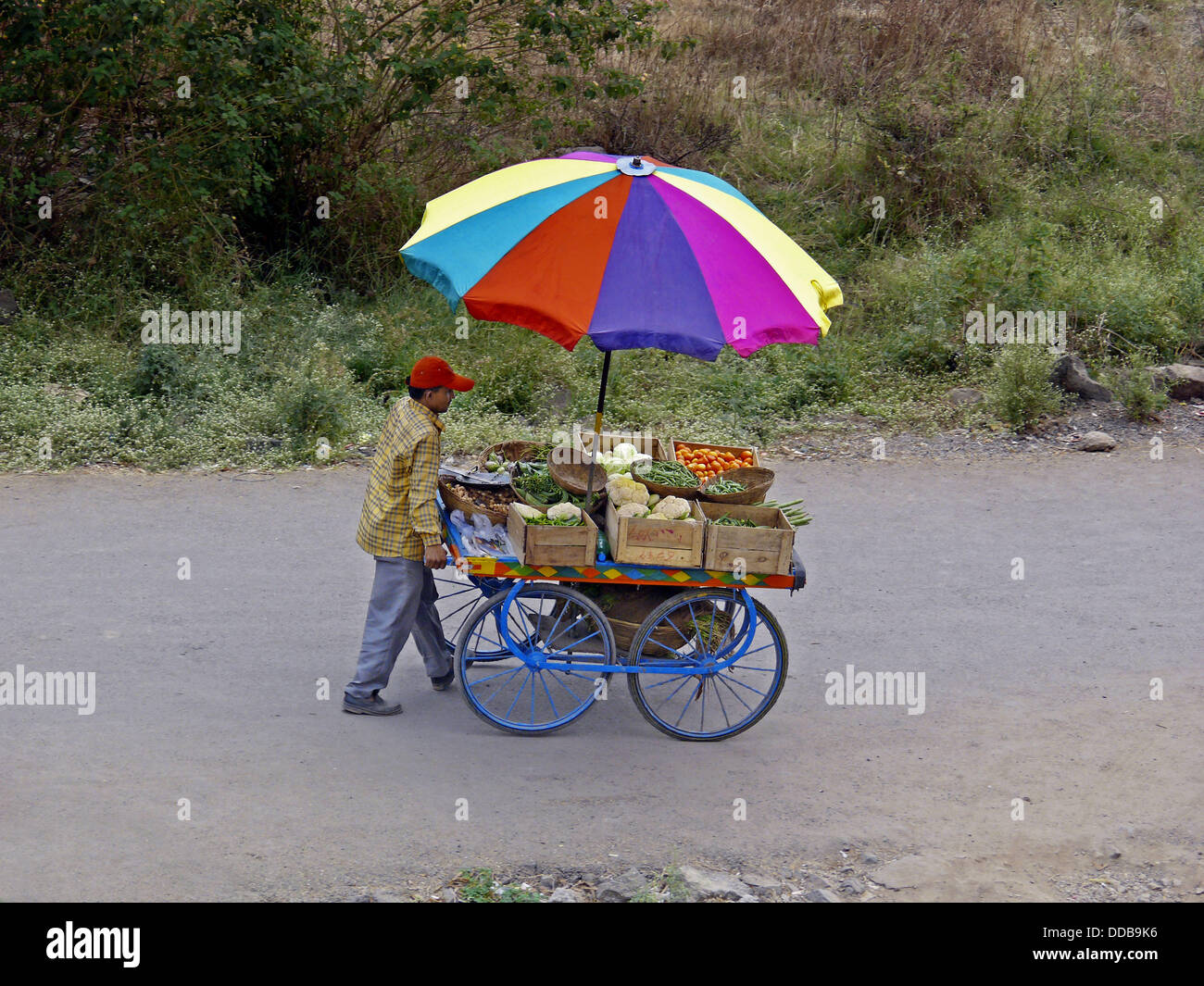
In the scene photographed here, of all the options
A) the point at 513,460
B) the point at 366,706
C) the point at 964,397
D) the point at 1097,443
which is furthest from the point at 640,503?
the point at 964,397

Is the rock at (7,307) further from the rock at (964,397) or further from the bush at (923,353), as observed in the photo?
the rock at (964,397)

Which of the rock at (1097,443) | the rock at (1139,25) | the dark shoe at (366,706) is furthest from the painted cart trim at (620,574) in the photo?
the rock at (1139,25)

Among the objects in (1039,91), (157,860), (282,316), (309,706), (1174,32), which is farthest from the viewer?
(1174,32)

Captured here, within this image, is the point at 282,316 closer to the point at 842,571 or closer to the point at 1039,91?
the point at 842,571

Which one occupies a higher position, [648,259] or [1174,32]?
[1174,32]

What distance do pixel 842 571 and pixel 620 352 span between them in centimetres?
451

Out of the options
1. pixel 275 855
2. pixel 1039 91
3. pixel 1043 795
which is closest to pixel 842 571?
pixel 1043 795

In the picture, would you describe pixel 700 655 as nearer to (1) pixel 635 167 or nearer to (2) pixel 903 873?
(2) pixel 903 873

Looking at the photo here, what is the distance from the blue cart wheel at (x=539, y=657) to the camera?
5.77m

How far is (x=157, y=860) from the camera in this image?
15.5 feet

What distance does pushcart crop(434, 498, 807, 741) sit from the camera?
5684 mm

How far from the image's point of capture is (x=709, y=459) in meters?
6.57

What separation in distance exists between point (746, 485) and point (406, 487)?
5.45 feet

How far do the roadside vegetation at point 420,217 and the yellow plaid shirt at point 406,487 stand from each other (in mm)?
3907
